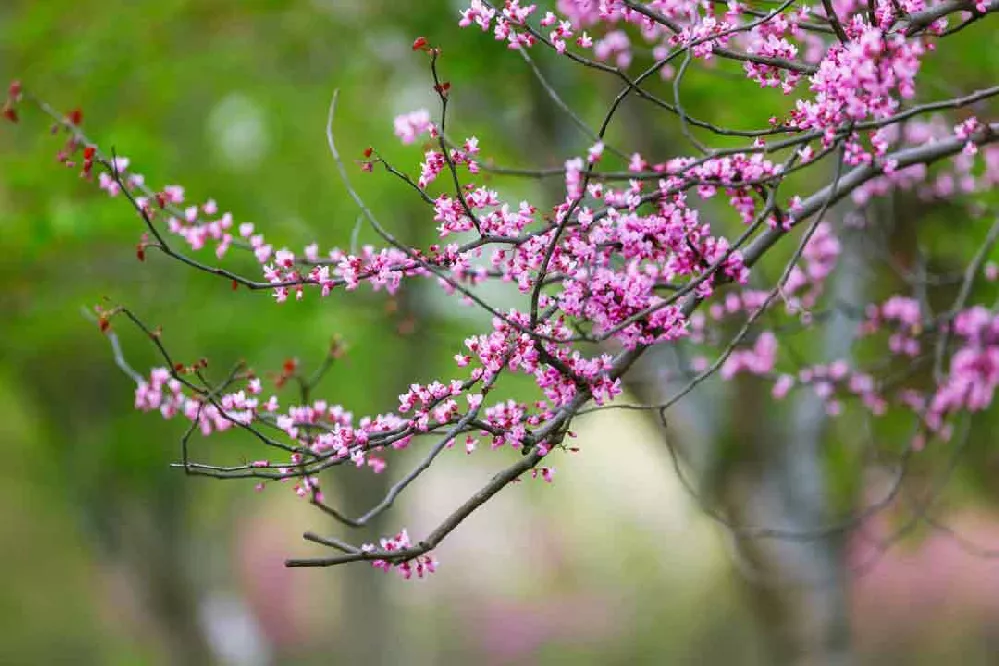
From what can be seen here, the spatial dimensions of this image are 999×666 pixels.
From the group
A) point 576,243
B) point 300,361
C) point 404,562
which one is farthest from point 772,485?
point 404,562

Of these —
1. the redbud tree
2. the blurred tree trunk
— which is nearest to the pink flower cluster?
the redbud tree

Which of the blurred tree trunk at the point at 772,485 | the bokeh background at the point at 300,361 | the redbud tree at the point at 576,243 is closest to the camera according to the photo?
the redbud tree at the point at 576,243

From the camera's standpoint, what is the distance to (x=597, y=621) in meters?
23.3

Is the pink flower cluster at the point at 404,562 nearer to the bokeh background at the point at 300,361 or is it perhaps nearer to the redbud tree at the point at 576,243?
the redbud tree at the point at 576,243

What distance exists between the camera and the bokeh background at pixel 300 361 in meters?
7.40

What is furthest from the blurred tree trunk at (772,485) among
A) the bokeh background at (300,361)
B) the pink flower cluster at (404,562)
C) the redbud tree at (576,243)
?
the pink flower cluster at (404,562)

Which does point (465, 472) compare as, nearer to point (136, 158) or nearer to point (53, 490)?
point (53, 490)

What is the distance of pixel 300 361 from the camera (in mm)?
8922

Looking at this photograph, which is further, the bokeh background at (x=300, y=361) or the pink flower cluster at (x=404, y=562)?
the bokeh background at (x=300, y=361)

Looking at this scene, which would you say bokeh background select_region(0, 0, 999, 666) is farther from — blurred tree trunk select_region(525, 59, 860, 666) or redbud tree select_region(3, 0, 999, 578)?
redbud tree select_region(3, 0, 999, 578)

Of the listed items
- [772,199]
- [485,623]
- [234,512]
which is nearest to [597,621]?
[485,623]

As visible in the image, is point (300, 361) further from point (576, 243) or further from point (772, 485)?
point (576, 243)

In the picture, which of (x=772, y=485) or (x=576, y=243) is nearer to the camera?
(x=576, y=243)

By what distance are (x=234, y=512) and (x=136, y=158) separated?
11.4 meters
